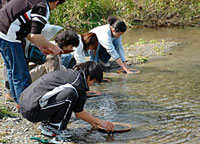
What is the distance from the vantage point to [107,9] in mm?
12891

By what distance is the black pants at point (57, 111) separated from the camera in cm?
344

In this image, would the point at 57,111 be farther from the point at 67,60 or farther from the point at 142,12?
the point at 142,12

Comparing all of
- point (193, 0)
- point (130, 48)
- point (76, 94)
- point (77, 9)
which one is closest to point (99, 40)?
point (130, 48)

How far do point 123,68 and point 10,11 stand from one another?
3197mm

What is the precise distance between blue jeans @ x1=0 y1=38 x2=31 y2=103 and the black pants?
564 mm

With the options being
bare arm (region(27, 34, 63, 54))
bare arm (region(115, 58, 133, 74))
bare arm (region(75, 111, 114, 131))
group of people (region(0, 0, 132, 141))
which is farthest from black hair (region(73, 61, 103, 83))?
bare arm (region(115, 58, 133, 74))

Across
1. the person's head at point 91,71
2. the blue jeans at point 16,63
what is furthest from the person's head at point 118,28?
the person's head at point 91,71

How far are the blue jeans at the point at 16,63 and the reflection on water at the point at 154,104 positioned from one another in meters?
0.84

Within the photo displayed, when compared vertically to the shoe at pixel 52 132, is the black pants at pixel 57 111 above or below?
above

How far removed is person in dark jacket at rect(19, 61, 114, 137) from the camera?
11.3 ft

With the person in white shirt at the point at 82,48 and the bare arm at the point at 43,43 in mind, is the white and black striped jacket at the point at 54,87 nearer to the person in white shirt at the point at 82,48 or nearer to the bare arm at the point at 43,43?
the bare arm at the point at 43,43

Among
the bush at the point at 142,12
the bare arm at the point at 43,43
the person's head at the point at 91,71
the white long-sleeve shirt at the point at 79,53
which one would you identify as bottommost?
the bush at the point at 142,12

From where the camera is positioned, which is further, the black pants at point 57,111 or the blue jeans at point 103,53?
the blue jeans at point 103,53

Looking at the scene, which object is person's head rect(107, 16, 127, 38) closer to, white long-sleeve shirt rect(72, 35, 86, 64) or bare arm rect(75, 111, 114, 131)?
white long-sleeve shirt rect(72, 35, 86, 64)
